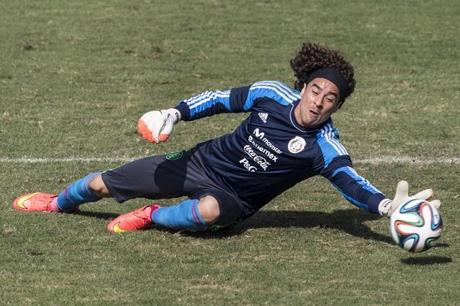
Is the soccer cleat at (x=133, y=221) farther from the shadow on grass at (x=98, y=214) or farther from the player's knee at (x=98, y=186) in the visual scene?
the shadow on grass at (x=98, y=214)

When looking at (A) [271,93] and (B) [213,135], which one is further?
(B) [213,135]

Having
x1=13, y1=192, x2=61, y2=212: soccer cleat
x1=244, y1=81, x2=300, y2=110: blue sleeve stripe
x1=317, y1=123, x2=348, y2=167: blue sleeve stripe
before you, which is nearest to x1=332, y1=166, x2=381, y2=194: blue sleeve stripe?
x1=317, y1=123, x2=348, y2=167: blue sleeve stripe

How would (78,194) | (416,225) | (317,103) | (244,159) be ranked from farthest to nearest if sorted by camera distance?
(78,194), (244,159), (317,103), (416,225)

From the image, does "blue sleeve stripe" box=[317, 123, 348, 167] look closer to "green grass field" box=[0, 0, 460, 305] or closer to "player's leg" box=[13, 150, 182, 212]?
"green grass field" box=[0, 0, 460, 305]

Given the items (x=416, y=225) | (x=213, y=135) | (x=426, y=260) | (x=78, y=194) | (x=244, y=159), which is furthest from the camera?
(x=213, y=135)

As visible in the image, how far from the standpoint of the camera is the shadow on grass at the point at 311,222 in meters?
7.47

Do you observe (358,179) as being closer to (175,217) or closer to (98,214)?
(175,217)

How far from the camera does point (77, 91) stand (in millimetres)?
11852

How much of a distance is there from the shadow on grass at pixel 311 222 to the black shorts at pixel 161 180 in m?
0.26

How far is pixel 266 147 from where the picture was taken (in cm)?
726

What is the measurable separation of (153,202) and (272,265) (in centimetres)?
186

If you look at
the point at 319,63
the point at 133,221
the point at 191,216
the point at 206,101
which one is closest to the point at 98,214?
the point at 133,221

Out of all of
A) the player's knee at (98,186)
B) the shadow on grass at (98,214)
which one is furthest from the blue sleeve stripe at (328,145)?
the shadow on grass at (98,214)

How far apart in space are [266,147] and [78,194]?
1.41 m
